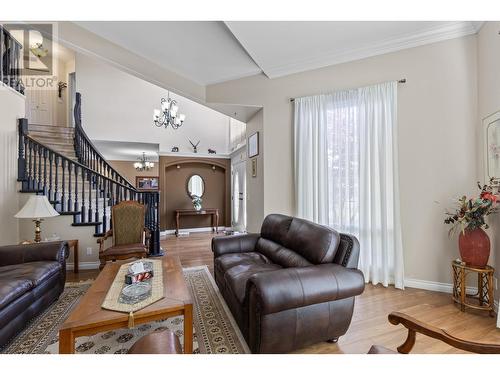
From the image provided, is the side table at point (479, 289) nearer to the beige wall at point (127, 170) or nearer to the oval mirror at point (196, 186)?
the oval mirror at point (196, 186)

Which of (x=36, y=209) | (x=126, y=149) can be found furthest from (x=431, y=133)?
(x=126, y=149)

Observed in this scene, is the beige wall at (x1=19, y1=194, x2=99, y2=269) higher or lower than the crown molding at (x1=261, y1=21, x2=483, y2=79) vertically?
lower

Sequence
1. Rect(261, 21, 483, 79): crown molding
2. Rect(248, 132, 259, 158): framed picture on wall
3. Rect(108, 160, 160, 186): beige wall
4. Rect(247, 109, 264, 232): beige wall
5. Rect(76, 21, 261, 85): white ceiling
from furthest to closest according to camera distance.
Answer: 1. Rect(108, 160, 160, 186): beige wall
2. Rect(248, 132, 259, 158): framed picture on wall
3. Rect(247, 109, 264, 232): beige wall
4. Rect(76, 21, 261, 85): white ceiling
5. Rect(261, 21, 483, 79): crown molding

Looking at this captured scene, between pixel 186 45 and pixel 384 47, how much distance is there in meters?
2.58

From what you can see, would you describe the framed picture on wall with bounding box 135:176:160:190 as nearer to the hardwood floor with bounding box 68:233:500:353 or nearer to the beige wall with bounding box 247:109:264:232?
the beige wall with bounding box 247:109:264:232

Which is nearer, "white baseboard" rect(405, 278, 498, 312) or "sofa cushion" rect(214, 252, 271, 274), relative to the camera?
"sofa cushion" rect(214, 252, 271, 274)

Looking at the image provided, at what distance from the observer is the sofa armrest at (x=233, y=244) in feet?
9.41

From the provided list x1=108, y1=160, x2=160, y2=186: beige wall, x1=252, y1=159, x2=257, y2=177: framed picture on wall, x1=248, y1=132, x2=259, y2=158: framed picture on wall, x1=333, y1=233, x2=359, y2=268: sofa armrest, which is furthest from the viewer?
x1=108, y1=160, x2=160, y2=186: beige wall

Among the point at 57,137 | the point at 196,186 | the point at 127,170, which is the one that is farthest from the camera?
the point at 127,170

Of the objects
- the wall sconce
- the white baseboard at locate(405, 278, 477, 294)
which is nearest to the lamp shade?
the white baseboard at locate(405, 278, 477, 294)

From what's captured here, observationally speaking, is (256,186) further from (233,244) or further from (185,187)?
(185,187)

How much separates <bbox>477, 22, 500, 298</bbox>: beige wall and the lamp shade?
512 centimetres

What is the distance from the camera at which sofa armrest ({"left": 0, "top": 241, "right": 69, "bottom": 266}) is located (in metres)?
2.42

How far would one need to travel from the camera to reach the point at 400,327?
2.04m
